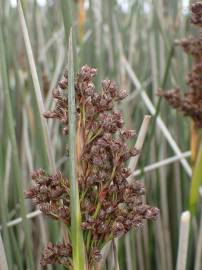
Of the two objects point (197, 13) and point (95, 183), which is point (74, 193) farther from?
point (197, 13)

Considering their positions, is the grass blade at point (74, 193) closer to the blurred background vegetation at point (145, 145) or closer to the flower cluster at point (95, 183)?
the flower cluster at point (95, 183)

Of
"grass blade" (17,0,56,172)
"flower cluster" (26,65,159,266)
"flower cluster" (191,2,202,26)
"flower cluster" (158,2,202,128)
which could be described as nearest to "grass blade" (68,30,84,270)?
"flower cluster" (26,65,159,266)

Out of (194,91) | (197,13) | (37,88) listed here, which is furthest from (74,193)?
(194,91)

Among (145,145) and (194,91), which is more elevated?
(194,91)

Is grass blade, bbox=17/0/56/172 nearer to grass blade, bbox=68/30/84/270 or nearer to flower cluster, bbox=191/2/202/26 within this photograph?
grass blade, bbox=68/30/84/270

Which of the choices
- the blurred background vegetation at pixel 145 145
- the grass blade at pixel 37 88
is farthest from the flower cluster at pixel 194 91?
the grass blade at pixel 37 88

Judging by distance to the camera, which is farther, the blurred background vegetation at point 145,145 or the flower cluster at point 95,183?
the blurred background vegetation at point 145,145

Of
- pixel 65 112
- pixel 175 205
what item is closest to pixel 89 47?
pixel 175 205

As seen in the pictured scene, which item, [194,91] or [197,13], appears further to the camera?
[194,91]
